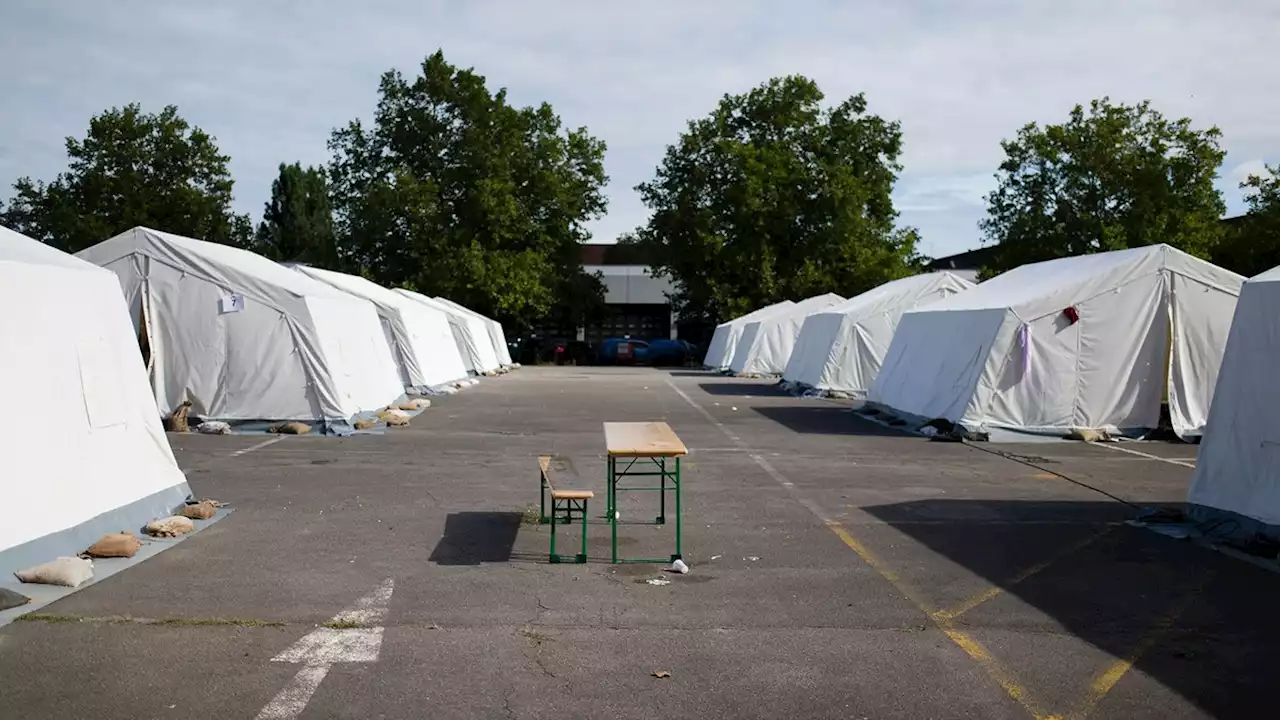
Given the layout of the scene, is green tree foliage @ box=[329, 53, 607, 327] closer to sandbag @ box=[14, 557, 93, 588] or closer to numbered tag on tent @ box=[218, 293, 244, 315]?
numbered tag on tent @ box=[218, 293, 244, 315]

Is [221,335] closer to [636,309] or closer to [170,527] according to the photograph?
[170,527]

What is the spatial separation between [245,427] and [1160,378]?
14.7 meters

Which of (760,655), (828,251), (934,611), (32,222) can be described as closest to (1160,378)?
(934,611)

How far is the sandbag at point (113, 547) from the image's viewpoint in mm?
8281

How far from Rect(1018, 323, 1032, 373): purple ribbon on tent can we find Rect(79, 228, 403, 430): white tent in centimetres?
1086

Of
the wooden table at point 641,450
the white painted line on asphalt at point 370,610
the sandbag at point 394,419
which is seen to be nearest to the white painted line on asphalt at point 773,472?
the wooden table at point 641,450

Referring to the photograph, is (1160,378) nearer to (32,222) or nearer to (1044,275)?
(1044,275)

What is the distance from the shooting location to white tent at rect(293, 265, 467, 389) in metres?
29.3

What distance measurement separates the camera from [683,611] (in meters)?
7.12

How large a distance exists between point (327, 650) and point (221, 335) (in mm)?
12953

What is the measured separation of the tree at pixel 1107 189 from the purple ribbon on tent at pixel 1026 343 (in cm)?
2813

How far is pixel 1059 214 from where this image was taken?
48.0m

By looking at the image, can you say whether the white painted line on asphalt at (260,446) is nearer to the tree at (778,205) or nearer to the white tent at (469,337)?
the white tent at (469,337)

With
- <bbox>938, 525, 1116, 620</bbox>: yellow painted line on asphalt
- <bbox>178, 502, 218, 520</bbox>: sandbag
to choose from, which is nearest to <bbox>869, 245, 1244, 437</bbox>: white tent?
<bbox>938, 525, 1116, 620</bbox>: yellow painted line on asphalt
